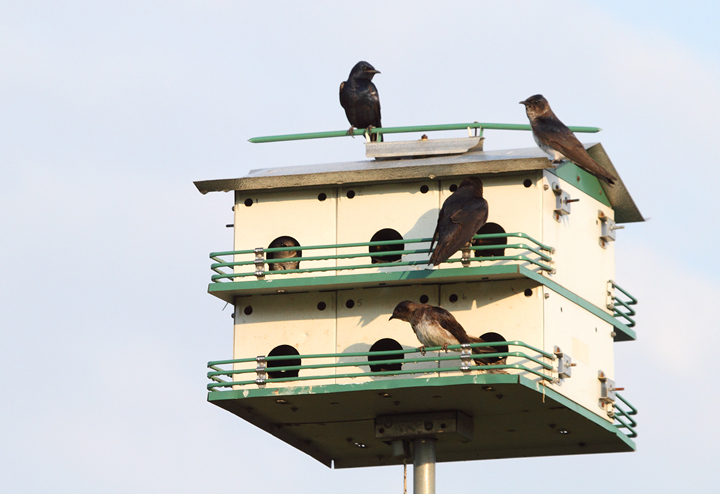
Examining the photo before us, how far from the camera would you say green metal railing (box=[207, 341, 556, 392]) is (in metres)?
16.4

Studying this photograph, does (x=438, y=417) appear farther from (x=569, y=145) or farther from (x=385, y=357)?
(x=569, y=145)

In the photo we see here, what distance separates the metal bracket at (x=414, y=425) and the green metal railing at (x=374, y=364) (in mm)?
710

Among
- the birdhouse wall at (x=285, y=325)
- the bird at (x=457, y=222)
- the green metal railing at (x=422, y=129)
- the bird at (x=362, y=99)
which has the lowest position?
the birdhouse wall at (x=285, y=325)

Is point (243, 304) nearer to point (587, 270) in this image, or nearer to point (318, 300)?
point (318, 300)

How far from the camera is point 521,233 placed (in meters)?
17.0

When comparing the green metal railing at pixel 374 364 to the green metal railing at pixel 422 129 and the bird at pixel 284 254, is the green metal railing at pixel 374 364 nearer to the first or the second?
the bird at pixel 284 254

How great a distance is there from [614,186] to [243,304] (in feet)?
13.0

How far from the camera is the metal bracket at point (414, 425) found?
17.7 m

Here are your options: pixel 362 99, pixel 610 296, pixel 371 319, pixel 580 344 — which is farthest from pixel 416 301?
pixel 362 99

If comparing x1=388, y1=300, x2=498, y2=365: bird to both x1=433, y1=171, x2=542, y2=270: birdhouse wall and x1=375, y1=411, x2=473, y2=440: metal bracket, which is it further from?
x1=375, y1=411, x2=473, y2=440: metal bracket

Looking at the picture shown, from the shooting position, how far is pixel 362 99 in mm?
19688

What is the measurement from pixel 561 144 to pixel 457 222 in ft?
5.11

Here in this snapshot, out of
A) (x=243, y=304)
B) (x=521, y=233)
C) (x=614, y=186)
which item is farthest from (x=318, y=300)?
(x=614, y=186)

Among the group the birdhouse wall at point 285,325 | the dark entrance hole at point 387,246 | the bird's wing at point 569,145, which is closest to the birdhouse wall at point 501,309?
the dark entrance hole at point 387,246
